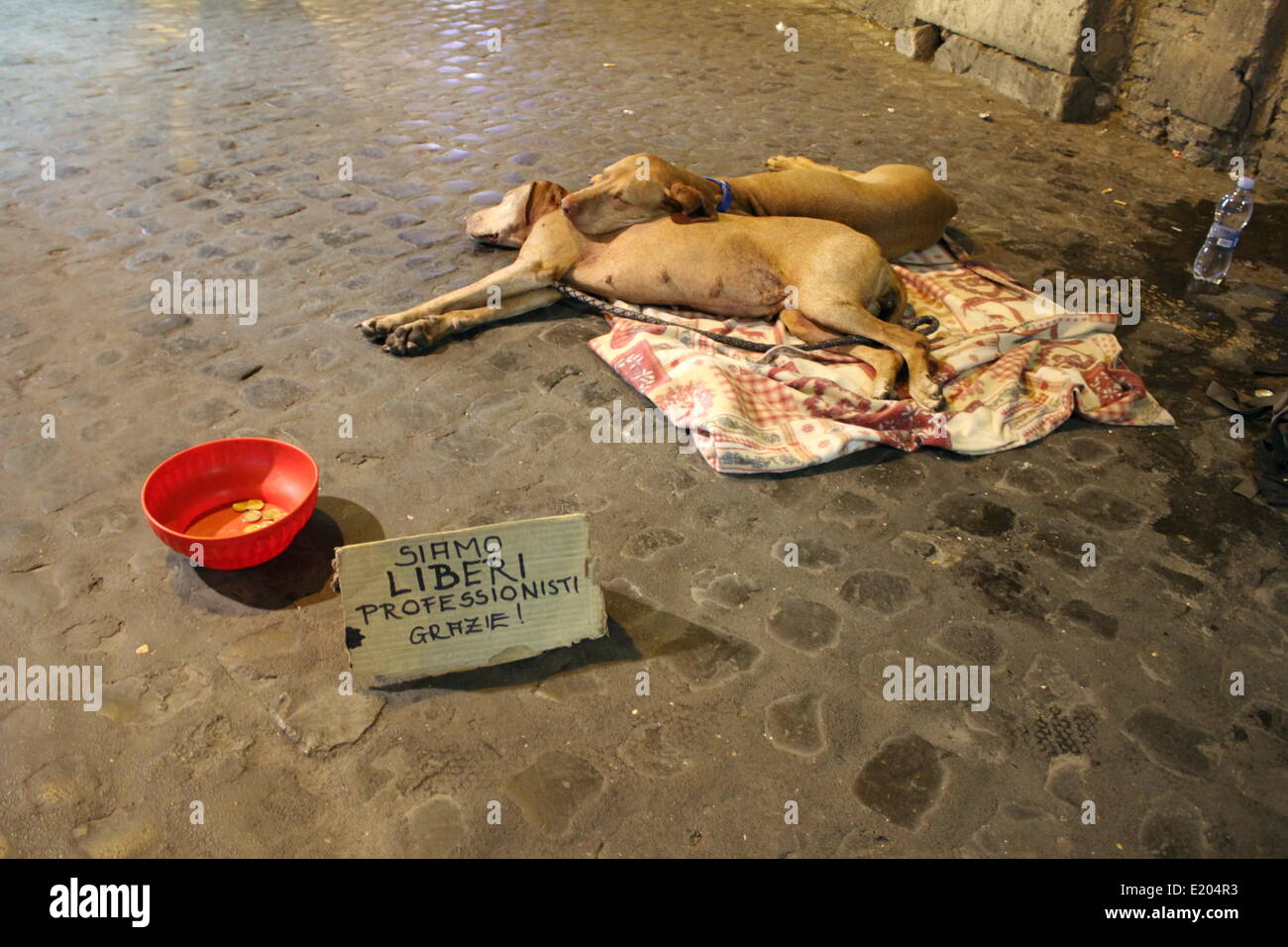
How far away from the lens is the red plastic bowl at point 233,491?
118 inches

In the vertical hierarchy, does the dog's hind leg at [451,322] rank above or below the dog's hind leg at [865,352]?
below

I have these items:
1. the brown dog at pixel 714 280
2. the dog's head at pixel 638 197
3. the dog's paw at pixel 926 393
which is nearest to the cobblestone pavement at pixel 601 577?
the brown dog at pixel 714 280

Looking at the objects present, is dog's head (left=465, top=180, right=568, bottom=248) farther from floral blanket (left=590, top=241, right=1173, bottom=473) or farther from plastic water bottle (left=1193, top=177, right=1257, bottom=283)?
plastic water bottle (left=1193, top=177, right=1257, bottom=283)

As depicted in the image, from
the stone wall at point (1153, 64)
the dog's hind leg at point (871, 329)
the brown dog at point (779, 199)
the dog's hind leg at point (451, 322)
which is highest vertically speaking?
the stone wall at point (1153, 64)

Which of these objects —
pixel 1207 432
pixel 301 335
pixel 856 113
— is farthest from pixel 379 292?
pixel 856 113

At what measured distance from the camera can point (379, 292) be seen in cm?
487

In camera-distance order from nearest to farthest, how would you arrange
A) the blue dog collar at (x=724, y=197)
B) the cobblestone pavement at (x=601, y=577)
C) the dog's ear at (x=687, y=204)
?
the cobblestone pavement at (x=601, y=577), the dog's ear at (x=687, y=204), the blue dog collar at (x=724, y=197)

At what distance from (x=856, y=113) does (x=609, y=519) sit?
5.87 meters

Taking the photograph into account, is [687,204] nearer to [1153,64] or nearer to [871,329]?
[871,329]

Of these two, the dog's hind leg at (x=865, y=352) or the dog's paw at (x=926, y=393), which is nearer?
the dog's paw at (x=926, y=393)

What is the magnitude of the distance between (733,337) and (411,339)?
1.58 m

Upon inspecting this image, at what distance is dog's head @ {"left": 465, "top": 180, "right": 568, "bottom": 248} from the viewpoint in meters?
4.96

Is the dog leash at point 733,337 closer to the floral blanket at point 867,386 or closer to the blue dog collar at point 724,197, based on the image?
the floral blanket at point 867,386
